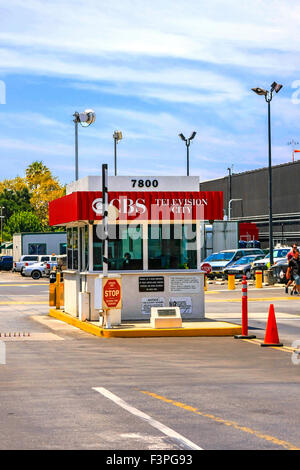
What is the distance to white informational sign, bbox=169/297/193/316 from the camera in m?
22.1

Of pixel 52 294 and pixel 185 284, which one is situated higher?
pixel 185 284

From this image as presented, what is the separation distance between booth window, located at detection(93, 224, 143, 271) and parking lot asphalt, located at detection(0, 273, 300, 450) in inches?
99.9

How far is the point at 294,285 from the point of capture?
36094 mm

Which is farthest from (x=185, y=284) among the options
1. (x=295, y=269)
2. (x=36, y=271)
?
(x=36, y=271)

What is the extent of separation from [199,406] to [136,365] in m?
4.28

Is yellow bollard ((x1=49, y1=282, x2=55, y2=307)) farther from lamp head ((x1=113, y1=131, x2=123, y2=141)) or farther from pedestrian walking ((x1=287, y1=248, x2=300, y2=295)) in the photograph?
pedestrian walking ((x1=287, y1=248, x2=300, y2=295))

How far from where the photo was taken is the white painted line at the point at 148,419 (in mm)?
8117

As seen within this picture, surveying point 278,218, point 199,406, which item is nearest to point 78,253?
point 199,406

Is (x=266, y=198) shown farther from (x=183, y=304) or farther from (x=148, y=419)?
(x=148, y=419)

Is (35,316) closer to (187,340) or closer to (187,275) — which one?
(187,275)

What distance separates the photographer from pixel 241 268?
164 feet

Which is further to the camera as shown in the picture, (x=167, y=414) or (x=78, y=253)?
(x=78, y=253)

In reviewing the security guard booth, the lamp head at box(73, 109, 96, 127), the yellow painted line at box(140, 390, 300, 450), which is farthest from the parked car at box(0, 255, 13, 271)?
the yellow painted line at box(140, 390, 300, 450)

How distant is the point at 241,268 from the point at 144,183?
28628 millimetres
